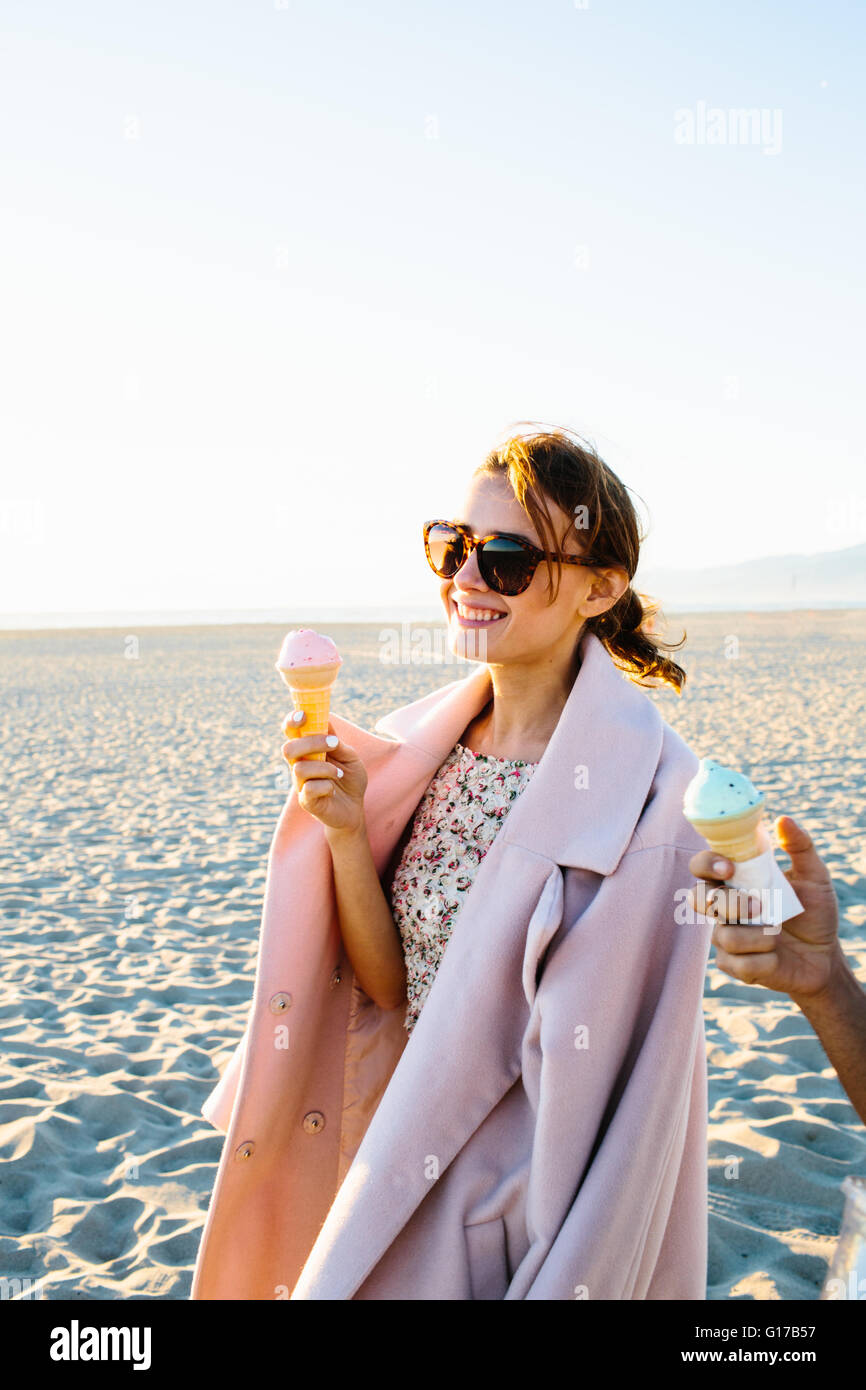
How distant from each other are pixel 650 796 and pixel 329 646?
0.89 metres

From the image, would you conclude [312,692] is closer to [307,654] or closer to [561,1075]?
[307,654]

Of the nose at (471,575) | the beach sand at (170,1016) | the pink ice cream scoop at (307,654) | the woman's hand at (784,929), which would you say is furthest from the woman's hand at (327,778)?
the beach sand at (170,1016)

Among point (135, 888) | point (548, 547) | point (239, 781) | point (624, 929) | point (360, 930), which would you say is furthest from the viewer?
point (239, 781)

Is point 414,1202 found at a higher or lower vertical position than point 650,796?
lower

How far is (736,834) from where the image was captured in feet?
5.84

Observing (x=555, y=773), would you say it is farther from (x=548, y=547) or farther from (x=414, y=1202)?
(x=414, y=1202)

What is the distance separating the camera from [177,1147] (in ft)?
14.4

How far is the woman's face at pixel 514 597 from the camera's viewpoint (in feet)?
7.55

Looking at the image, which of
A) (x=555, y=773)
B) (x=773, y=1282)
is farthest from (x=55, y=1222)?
(x=555, y=773)

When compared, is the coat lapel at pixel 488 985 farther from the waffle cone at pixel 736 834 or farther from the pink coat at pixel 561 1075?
the waffle cone at pixel 736 834

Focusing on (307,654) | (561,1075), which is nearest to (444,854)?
(307,654)

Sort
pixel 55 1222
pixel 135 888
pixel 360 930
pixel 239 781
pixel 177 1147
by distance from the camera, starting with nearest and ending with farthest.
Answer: pixel 360 930, pixel 55 1222, pixel 177 1147, pixel 135 888, pixel 239 781

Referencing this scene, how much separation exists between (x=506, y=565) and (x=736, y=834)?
80 cm

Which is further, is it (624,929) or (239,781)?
(239,781)
